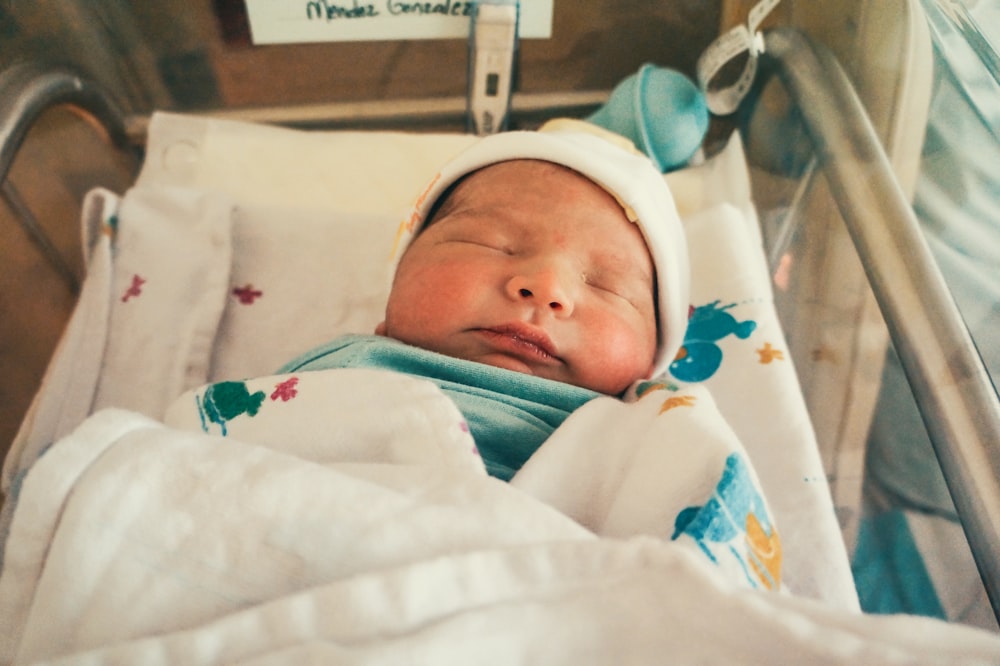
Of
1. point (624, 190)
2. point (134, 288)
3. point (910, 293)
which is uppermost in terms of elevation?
point (134, 288)

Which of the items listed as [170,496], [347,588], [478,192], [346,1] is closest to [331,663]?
[347,588]

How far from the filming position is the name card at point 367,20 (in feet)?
3.40

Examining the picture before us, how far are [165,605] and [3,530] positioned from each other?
44 centimetres

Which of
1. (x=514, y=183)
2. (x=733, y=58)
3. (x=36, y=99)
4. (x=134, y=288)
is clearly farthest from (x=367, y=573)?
(x=733, y=58)

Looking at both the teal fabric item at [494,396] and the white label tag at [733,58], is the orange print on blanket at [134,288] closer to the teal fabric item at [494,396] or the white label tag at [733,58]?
the teal fabric item at [494,396]

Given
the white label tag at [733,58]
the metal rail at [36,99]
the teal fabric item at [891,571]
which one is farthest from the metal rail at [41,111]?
the teal fabric item at [891,571]

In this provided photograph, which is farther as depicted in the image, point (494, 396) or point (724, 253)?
point (724, 253)

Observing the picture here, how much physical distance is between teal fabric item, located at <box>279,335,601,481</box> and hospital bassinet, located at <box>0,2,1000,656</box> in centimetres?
25

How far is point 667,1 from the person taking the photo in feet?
3.64

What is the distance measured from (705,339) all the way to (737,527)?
45 cm

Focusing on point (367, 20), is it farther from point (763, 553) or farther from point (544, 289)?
point (763, 553)

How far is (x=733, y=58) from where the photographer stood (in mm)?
1111

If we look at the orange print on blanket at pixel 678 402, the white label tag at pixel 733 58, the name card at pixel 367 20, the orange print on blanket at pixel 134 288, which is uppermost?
the name card at pixel 367 20

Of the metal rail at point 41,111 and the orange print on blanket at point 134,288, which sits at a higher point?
the metal rail at point 41,111
